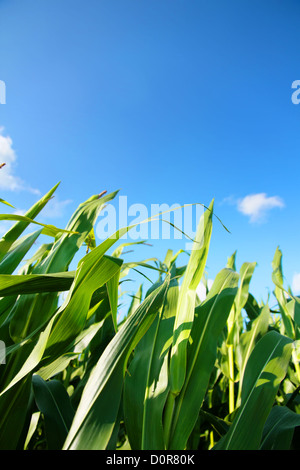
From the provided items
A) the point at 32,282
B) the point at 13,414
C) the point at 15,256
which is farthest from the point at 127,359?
the point at 15,256

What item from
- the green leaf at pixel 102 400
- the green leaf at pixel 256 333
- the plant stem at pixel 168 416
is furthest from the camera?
the green leaf at pixel 256 333

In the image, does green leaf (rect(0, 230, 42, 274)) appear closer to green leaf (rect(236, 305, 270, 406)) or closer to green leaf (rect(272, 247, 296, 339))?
green leaf (rect(236, 305, 270, 406))

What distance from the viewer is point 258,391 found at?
467 mm

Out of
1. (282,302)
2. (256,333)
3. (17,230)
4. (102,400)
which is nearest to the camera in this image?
(102,400)

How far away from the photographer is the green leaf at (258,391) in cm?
43

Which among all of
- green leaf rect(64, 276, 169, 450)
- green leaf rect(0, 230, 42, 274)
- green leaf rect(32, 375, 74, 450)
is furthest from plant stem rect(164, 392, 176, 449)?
green leaf rect(0, 230, 42, 274)

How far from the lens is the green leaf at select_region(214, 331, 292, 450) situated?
0.43 m

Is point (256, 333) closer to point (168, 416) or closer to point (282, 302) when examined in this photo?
point (282, 302)

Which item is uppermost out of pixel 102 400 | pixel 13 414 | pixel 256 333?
pixel 256 333

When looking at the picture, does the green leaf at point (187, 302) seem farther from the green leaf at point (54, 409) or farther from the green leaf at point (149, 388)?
the green leaf at point (54, 409)

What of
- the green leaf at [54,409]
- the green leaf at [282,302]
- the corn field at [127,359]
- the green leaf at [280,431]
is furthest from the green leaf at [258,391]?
the green leaf at [282,302]

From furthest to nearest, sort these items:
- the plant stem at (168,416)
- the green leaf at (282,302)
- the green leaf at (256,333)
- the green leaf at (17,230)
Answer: the green leaf at (282,302) < the green leaf at (256,333) < the green leaf at (17,230) < the plant stem at (168,416)
